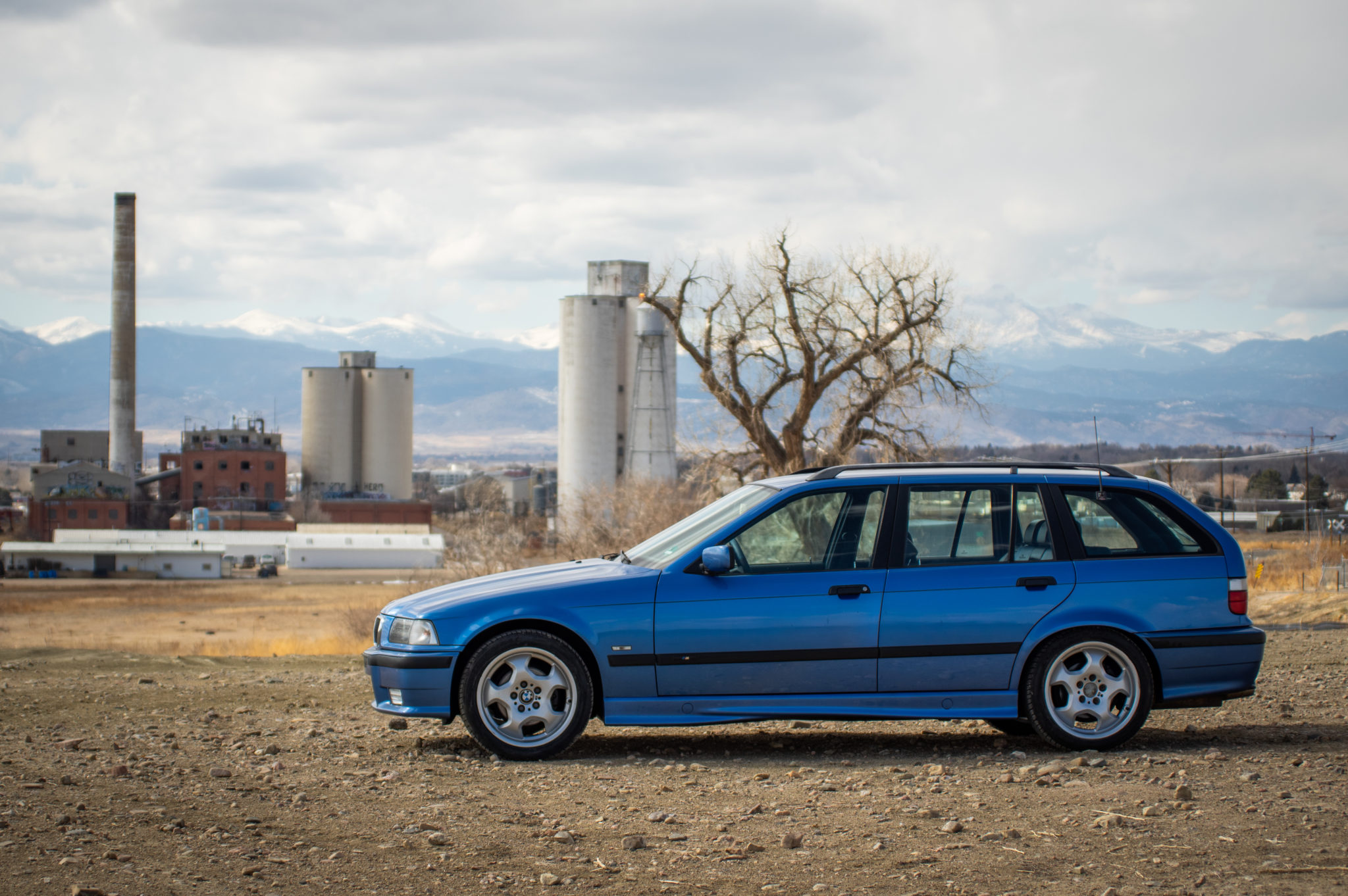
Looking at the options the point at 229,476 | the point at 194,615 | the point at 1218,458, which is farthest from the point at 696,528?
the point at 229,476

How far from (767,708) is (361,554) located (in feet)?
262

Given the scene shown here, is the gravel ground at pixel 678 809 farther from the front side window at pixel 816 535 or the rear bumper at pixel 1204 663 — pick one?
the front side window at pixel 816 535

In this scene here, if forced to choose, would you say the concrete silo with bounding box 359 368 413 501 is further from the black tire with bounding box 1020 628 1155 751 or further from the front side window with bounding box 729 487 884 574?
the black tire with bounding box 1020 628 1155 751

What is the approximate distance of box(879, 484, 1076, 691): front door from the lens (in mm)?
7207

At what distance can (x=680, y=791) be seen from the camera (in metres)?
6.25

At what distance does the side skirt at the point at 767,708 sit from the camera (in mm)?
7090

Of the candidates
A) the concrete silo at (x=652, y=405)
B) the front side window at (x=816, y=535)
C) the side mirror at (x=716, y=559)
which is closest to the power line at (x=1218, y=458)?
the front side window at (x=816, y=535)

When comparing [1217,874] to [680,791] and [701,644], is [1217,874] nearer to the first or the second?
[680,791]

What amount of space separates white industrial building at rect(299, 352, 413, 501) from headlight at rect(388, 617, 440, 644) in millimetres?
107227

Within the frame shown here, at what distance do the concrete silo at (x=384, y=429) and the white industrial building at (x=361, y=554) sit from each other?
97.3 feet

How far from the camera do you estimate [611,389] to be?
70625mm

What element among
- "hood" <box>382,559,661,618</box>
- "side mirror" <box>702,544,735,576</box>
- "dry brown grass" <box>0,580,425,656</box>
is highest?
"side mirror" <box>702,544,735,576</box>

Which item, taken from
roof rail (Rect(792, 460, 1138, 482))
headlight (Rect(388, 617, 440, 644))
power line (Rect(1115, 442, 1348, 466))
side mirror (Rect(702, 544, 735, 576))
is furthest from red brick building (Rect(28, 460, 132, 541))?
side mirror (Rect(702, 544, 735, 576))

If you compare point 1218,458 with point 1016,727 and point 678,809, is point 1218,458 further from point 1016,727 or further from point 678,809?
point 678,809
